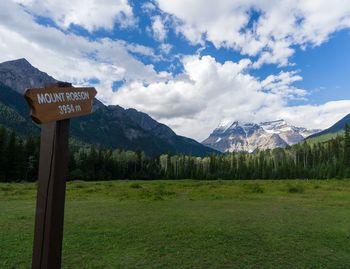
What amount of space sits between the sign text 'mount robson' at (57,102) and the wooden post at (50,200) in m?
0.25

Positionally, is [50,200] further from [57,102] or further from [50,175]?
[57,102]

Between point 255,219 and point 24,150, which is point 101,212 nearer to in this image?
point 255,219

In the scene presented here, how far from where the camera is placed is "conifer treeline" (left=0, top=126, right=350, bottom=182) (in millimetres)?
81562

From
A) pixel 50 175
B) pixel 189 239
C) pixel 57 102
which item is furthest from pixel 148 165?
pixel 50 175

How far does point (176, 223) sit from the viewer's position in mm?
19016

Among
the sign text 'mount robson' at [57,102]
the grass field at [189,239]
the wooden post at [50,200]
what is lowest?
the grass field at [189,239]

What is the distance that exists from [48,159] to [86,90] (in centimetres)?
178

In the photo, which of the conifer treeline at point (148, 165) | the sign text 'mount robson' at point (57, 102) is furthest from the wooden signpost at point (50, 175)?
the conifer treeline at point (148, 165)

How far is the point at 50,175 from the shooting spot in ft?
18.3

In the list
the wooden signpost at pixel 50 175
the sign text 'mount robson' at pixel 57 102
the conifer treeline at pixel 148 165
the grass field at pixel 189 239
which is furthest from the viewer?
the conifer treeline at pixel 148 165

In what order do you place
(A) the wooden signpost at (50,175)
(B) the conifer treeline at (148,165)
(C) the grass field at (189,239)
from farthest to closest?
(B) the conifer treeline at (148,165), (C) the grass field at (189,239), (A) the wooden signpost at (50,175)

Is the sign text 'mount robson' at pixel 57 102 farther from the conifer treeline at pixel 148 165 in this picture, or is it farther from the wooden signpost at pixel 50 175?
the conifer treeline at pixel 148 165

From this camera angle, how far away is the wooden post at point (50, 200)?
5477 millimetres

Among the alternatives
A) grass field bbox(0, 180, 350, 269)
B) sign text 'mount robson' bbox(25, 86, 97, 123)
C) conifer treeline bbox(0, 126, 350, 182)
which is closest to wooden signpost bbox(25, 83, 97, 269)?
sign text 'mount robson' bbox(25, 86, 97, 123)
